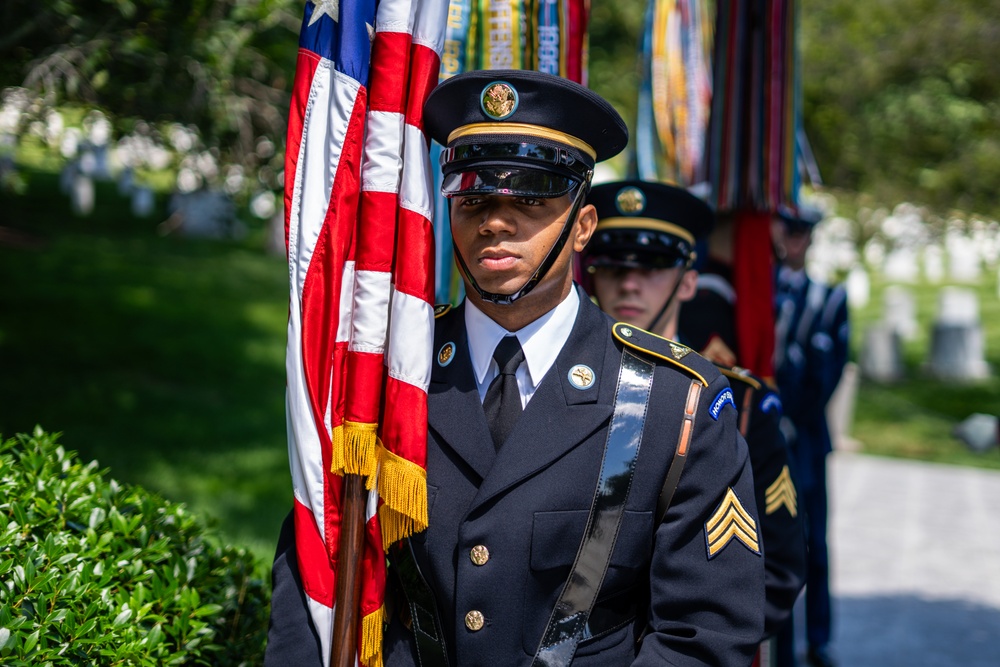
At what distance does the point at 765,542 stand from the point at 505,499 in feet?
3.51

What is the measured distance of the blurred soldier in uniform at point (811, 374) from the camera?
17.4 feet

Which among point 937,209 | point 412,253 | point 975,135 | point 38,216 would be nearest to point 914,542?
point 937,209

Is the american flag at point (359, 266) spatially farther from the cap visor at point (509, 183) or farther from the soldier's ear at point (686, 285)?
the soldier's ear at point (686, 285)

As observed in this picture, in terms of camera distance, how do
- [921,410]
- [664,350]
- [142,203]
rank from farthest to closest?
[142,203], [921,410], [664,350]

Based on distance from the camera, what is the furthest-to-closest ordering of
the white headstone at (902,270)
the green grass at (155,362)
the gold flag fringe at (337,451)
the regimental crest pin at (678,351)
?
the white headstone at (902,270), the green grass at (155,362), the regimental crest pin at (678,351), the gold flag fringe at (337,451)

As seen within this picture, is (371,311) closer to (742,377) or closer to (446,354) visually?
(446,354)

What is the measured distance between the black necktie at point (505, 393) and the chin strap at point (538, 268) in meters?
0.11

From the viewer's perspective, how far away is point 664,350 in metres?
2.29

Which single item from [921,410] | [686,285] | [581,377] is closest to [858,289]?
[921,410]

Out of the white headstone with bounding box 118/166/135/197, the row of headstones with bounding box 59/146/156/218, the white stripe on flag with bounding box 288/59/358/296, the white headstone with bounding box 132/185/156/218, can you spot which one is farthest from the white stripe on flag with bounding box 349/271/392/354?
the white headstone with bounding box 118/166/135/197

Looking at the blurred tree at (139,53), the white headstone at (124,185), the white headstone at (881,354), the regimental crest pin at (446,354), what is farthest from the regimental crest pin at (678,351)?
the white headstone at (124,185)

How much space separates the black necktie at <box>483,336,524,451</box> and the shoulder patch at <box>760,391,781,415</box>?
1.16 meters

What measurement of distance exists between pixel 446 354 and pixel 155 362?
868cm

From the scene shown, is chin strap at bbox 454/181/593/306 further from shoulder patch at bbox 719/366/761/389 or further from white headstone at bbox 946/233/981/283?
white headstone at bbox 946/233/981/283
